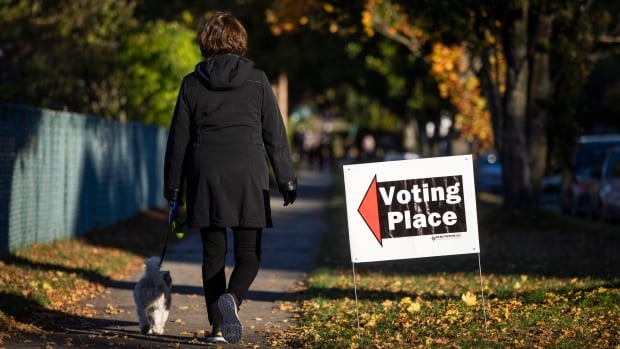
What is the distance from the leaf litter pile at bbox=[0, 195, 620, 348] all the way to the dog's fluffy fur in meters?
0.73

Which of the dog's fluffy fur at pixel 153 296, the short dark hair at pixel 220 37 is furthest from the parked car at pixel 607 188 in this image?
the short dark hair at pixel 220 37

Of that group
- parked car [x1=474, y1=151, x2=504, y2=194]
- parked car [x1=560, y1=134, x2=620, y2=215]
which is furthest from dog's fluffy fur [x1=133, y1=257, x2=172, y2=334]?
parked car [x1=474, y1=151, x2=504, y2=194]

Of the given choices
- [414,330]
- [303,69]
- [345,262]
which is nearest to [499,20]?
[345,262]

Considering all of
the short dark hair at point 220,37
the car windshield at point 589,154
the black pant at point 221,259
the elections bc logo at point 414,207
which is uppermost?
the short dark hair at point 220,37

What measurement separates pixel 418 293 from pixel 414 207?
282cm

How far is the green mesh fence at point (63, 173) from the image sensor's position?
1344 centimetres

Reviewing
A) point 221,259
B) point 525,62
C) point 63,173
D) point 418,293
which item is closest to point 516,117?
point 525,62

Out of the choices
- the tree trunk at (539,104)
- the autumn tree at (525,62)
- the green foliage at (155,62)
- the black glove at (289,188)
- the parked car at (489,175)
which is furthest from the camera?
the parked car at (489,175)

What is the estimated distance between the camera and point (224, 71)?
7926mm

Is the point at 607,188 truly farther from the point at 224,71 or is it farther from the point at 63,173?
the point at 224,71

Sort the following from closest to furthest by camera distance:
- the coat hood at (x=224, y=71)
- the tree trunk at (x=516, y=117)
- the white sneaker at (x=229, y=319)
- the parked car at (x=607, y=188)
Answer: the white sneaker at (x=229, y=319), the coat hood at (x=224, y=71), the tree trunk at (x=516, y=117), the parked car at (x=607, y=188)

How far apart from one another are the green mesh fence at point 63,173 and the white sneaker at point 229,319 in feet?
18.5

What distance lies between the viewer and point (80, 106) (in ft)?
81.1

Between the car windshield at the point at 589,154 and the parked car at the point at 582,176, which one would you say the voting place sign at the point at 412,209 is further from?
the car windshield at the point at 589,154
